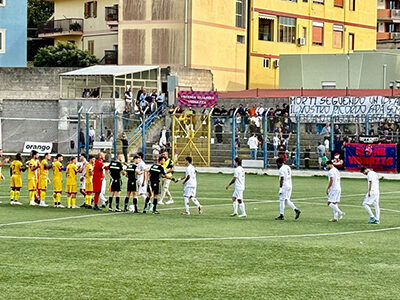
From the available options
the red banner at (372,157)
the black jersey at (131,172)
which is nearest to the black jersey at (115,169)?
the black jersey at (131,172)

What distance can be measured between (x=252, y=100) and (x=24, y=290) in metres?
42.7

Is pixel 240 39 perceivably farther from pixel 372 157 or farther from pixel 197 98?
pixel 372 157

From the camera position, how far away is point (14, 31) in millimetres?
77125

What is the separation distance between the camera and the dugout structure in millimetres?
55000

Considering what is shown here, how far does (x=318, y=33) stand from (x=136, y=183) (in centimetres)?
A: 4743

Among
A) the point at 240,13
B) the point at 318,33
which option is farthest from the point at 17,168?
the point at 318,33

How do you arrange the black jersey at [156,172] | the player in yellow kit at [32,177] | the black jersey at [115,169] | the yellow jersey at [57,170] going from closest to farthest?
1. the black jersey at [156,172]
2. the black jersey at [115,169]
3. the yellow jersey at [57,170]
4. the player in yellow kit at [32,177]

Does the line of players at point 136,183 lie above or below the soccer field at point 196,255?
above

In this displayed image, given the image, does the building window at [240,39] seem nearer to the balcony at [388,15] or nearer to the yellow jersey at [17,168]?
the yellow jersey at [17,168]

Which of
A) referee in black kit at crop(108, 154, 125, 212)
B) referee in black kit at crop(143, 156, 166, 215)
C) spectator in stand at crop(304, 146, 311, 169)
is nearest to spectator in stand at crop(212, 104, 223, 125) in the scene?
spectator in stand at crop(304, 146, 311, 169)

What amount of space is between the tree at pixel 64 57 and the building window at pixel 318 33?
17.0m

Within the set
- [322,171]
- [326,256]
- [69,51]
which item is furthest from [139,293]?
[69,51]

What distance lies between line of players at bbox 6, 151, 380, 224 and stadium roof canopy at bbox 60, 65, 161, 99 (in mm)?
24724

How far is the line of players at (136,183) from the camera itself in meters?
29.5
